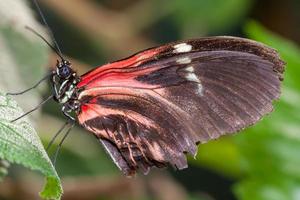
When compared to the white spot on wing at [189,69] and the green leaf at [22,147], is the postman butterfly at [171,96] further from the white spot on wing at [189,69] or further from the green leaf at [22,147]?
the green leaf at [22,147]

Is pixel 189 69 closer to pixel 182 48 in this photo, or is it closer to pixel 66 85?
pixel 182 48

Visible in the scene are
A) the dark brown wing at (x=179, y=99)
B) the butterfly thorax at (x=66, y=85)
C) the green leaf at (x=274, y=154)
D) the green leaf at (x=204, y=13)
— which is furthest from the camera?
the green leaf at (x=204, y=13)

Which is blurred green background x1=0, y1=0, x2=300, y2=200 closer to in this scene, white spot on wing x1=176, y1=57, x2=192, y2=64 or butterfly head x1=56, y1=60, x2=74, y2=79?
butterfly head x1=56, y1=60, x2=74, y2=79

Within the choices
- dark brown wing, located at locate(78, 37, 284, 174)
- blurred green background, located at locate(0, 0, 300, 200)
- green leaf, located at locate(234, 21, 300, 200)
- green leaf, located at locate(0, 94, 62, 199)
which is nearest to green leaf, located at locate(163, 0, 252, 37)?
blurred green background, located at locate(0, 0, 300, 200)

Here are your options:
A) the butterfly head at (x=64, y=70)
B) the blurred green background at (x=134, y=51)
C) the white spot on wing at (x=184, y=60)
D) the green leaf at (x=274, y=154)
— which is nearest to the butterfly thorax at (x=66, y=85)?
the butterfly head at (x=64, y=70)

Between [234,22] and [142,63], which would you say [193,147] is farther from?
[234,22]

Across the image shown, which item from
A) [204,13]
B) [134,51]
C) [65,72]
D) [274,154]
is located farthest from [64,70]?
[204,13]

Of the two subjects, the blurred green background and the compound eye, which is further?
the blurred green background
